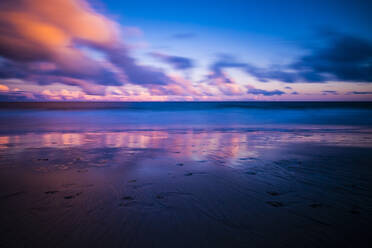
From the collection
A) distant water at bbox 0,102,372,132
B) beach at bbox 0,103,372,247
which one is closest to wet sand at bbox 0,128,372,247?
beach at bbox 0,103,372,247

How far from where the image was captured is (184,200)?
3639 millimetres

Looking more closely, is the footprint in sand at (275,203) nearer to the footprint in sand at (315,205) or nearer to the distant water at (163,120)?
the footprint in sand at (315,205)

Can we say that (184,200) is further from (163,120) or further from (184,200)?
(163,120)

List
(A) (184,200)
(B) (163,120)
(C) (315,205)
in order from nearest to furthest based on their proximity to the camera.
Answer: (C) (315,205) → (A) (184,200) → (B) (163,120)

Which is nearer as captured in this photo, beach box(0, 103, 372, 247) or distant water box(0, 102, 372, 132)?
beach box(0, 103, 372, 247)

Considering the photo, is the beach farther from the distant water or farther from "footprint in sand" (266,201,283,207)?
the distant water

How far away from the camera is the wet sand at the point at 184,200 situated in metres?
2.65

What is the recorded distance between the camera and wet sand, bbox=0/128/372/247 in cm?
265

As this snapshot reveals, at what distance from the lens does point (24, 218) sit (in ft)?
9.95

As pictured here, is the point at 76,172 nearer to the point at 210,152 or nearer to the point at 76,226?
the point at 76,226

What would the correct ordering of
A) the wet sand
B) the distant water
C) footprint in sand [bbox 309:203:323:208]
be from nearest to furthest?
Answer: the wet sand, footprint in sand [bbox 309:203:323:208], the distant water

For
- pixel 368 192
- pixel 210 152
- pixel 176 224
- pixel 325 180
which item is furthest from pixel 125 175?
pixel 368 192

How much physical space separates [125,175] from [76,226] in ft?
6.58

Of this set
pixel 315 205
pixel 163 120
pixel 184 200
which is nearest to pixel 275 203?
pixel 315 205
